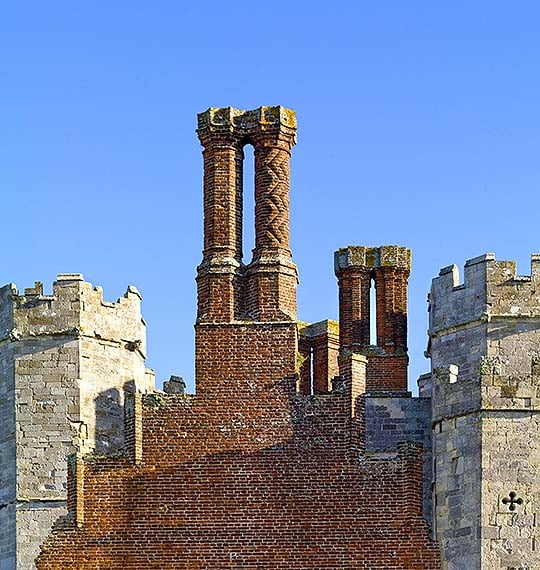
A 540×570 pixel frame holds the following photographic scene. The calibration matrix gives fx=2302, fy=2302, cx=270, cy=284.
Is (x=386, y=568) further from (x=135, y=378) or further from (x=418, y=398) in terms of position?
(x=135, y=378)

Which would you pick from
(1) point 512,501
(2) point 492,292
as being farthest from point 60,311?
(1) point 512,501

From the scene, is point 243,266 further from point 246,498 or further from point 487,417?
point 487,417

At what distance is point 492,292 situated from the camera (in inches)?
1720

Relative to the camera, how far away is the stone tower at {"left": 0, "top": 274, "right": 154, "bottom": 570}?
44812mm

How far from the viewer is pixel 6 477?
148 ft

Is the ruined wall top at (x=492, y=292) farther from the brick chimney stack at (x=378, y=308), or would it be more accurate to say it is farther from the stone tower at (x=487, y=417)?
the brick chimney stack at (x=378, y=308)

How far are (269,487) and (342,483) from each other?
1417 mm

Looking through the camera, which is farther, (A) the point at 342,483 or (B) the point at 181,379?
(B) the point at 181,379

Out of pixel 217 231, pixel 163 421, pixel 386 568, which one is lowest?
pixel 386 568

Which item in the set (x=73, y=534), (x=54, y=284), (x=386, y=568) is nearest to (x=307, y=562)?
(x=386, y=568)

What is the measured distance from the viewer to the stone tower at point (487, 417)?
139ft

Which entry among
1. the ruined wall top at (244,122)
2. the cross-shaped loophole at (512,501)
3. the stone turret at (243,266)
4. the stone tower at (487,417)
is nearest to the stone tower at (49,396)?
the stone turret at (243,266)

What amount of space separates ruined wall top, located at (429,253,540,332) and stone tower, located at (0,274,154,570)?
Answer: 7003 millimetres

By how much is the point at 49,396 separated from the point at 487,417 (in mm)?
8756
